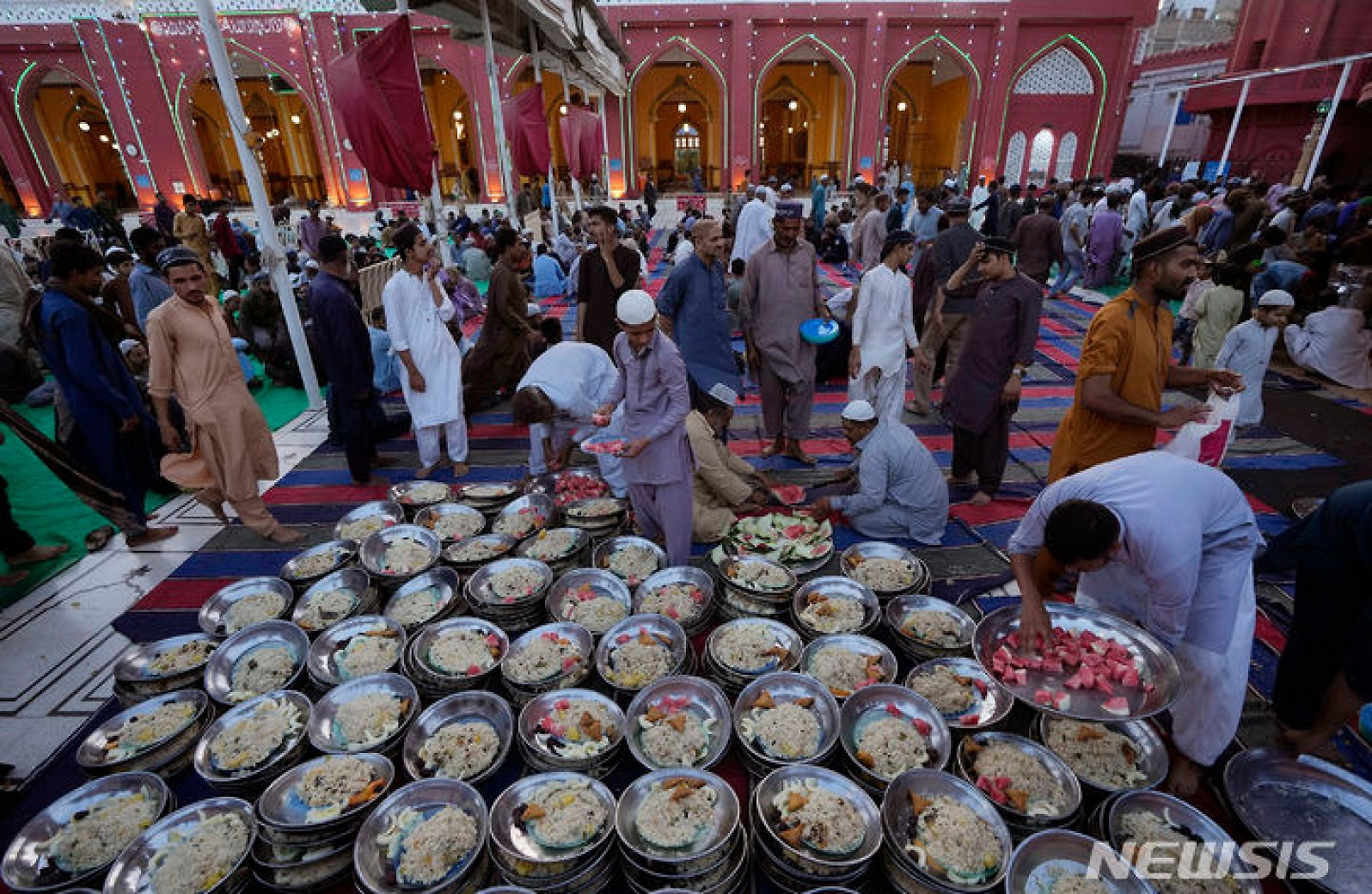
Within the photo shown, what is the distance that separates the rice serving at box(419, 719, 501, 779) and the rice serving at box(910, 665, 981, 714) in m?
1.76

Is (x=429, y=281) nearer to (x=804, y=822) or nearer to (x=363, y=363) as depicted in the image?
(x=363, y=363)

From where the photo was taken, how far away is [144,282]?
6109 millimetres

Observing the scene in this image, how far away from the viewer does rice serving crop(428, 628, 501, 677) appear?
288 centimetres

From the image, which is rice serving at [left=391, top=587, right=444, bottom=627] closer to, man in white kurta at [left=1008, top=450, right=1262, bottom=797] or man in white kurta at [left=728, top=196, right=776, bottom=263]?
man in white kurta at [left=1008, top=450, right=1262, bottom=797]

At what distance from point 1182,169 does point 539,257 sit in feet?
78.6

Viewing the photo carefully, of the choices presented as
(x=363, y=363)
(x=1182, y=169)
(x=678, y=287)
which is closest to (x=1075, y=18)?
(x=1182, y=169)

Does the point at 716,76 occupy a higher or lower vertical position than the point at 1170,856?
higher

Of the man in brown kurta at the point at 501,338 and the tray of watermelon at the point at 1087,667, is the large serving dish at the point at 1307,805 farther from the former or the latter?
the man in brown kurta at the point at 501,338

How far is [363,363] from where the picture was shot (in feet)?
15.8

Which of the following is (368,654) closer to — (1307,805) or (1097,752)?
(1097,752)

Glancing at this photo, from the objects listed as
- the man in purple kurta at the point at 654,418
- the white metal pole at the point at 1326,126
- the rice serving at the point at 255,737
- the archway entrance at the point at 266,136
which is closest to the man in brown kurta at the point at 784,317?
the man in purple kurta at the point at 654,418

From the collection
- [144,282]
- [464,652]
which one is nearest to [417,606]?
[464,652]

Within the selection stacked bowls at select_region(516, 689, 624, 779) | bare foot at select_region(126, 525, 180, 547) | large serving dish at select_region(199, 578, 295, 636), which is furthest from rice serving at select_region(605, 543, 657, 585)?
bare foot at select_region(126, 525, 180, 547)

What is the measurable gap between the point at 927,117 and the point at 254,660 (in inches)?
1181
